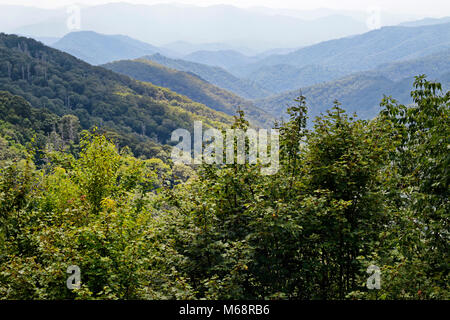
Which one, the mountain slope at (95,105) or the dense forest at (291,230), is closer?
the dense forest at (291,230)

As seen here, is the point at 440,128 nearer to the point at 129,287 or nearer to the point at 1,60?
the point at 129,287

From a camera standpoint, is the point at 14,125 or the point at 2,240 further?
the point at 14,125

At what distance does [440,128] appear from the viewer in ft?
24.6

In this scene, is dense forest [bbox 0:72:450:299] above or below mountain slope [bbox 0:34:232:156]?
below

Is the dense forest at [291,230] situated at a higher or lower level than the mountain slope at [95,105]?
lower

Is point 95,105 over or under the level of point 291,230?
over

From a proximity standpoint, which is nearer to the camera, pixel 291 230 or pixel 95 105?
pixel 291 230

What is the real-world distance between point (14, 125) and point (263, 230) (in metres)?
118

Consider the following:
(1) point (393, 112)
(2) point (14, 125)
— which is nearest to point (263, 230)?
(1) point (393, 112)

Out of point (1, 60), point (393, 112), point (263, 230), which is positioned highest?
point (1, 60)

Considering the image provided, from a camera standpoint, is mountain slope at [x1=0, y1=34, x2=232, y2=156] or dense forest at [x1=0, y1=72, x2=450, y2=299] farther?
mountain slope at [x1=0, y1=34, x2=232, y2=156]

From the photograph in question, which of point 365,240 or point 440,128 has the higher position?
point 440,128
